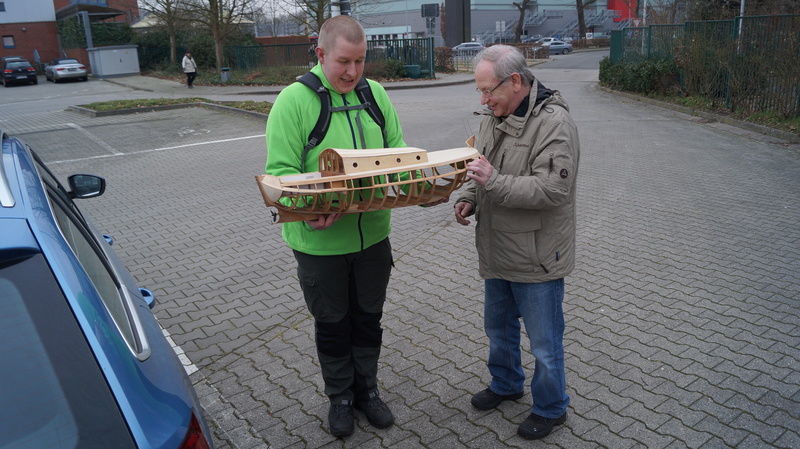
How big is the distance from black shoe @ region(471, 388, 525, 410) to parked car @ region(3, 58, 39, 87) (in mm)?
40094

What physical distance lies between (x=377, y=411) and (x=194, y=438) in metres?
1.78

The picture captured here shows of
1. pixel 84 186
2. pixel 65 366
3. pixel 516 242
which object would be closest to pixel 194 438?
pixel 65 366

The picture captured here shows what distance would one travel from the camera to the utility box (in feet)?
125

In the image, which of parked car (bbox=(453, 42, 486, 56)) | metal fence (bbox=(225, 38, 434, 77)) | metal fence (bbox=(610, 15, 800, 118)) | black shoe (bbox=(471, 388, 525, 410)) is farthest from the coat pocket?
parked car (bbox=(453, 42, 486, 56))

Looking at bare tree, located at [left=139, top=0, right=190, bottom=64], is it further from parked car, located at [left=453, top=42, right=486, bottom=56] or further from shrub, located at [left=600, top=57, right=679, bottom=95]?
shrub, located at [left=600, top=57, right=679, bottom=95]

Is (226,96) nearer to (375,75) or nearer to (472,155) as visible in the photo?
(375,75)

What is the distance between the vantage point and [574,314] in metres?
4.80

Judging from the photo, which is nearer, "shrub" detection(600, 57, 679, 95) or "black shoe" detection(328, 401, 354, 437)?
"black shoe" detection(328, 401, 354, 437)

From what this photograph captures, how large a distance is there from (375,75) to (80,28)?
81.1 ft

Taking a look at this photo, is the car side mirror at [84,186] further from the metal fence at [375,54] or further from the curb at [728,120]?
the metal fence at [375,54]

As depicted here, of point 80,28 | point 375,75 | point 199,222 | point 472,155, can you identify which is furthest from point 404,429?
point 80,28

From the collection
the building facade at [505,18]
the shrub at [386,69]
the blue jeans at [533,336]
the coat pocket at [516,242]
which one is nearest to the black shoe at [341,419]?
the blue jeans at [533,336]

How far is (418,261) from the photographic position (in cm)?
616

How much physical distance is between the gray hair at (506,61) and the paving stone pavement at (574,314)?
1842 mm
